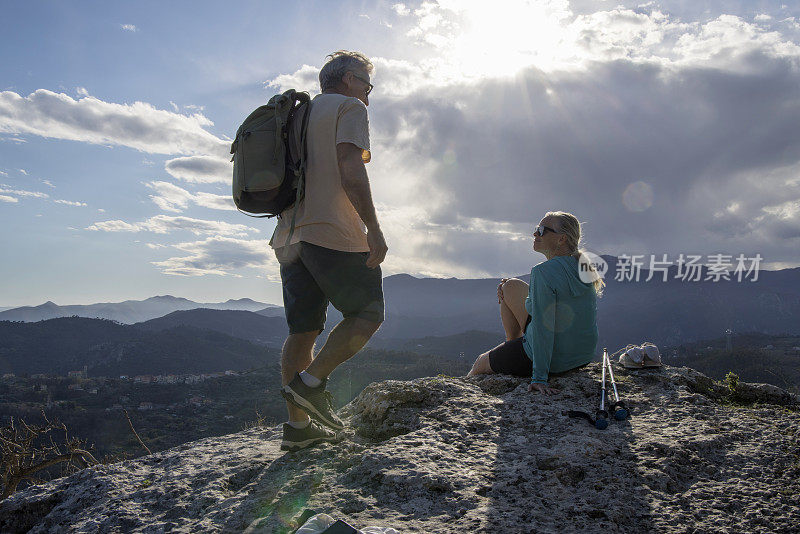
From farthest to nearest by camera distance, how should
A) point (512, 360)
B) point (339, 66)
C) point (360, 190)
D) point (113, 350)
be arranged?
point (113, 350) < point (512, 360) < point (339, 66) < point (360, 190)

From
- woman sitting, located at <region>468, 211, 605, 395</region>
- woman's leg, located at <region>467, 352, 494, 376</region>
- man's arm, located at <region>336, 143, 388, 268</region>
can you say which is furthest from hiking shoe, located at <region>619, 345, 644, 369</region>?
man's arm, located at <region>336, 143, 388, 268</region>

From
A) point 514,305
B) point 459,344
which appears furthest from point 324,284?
point 459,344

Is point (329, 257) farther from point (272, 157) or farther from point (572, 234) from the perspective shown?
point (572, 234)

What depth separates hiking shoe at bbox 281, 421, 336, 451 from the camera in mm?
3168

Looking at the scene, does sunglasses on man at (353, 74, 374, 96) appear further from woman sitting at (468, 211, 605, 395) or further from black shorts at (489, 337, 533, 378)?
black shorts at (489, 337, 533, 378)

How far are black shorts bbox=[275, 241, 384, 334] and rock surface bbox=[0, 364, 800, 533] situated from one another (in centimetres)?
92

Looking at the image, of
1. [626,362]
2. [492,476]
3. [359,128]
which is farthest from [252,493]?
[626,362]

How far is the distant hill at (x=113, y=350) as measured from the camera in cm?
10088

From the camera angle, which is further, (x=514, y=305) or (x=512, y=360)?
(x=514, y=305)

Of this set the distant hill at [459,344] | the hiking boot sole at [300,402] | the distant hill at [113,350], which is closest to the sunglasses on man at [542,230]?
the hiking boot sole at [300,402]

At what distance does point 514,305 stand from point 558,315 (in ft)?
3.18

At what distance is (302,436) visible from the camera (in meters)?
3.16

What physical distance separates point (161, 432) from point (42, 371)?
3168 inches

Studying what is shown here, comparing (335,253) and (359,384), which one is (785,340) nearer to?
(359,384)
